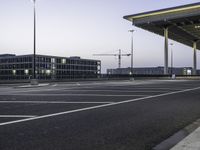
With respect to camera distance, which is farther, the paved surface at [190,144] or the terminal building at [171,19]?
the terminal building at [171,19]

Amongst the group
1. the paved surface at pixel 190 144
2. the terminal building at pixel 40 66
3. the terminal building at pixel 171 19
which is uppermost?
the terminal building at pixel 171 19

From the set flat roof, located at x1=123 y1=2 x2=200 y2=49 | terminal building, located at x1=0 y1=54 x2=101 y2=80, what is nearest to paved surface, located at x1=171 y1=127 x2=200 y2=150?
flat roof, located at x1=123 y1=2 x2=200 y2=49

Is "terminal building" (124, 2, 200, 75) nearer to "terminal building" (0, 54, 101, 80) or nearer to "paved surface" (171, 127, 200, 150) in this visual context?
"terminal building" (0, 54, 101, 80)

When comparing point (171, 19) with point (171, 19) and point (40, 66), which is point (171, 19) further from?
point (40, 66)

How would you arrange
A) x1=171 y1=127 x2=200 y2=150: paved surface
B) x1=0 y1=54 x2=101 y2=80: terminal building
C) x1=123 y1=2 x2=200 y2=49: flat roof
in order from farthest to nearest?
x1=0 y1=54 x2=101 y2=80: terminal building, x1=123 y1=2 x2=200 y2=49: flat roof, x1=171 y1=127 x2=200 y2=150: paved surface

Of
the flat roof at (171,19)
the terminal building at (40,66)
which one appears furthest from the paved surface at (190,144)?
the terminal building at (40,66)

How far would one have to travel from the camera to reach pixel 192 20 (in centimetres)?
7019

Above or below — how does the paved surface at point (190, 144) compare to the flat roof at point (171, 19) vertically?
below

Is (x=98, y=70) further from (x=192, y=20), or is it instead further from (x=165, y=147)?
(x=165, y=147)

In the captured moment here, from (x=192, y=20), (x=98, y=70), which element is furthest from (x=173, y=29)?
(x=98, y=70)

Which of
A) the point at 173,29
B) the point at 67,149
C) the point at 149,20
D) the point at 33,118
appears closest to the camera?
the point at 67,149

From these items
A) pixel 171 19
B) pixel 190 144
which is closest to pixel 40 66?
pixel 171 19

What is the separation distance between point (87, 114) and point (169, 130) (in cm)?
319

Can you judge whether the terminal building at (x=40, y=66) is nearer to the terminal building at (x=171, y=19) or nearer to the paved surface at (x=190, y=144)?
the terminal building at (x=171, y=19)
